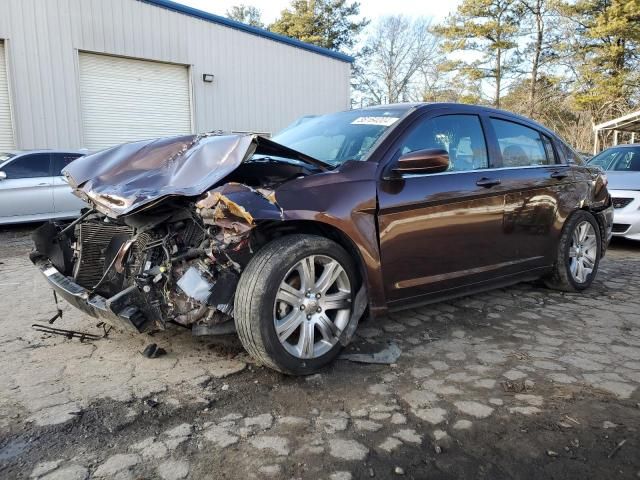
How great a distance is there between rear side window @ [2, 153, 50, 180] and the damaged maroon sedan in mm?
5542

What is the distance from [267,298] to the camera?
269 centimetres

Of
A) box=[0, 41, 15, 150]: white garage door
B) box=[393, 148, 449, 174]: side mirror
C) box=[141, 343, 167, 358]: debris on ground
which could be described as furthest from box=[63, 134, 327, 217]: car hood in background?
box=[0, 41, 15, 150]: white garage door

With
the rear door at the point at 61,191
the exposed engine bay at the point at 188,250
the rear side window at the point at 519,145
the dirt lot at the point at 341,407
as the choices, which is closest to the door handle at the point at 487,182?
the rear side window at the point at 519,145

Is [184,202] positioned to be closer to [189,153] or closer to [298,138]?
[189,153]

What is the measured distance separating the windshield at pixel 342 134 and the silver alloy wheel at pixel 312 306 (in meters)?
0.77

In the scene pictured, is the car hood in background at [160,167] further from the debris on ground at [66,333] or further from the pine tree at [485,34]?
the pine tree at [485,34]

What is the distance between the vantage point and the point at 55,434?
237 centimetres

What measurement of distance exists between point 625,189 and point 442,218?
18.0 feet

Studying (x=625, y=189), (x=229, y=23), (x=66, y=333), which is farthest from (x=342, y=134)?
(x=229, y=23)

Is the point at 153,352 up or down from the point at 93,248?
down

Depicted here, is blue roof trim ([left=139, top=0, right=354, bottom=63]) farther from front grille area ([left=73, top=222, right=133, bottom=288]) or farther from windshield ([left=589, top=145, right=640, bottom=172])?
front grille area ([left=73, top=222, right=133, bottom=288])

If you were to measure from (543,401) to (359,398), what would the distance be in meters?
0.95

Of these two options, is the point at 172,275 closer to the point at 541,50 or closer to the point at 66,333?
the point at 66,333

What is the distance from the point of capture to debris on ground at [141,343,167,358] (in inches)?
127
